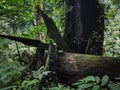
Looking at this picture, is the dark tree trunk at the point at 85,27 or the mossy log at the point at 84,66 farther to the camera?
the dark tree trunk at the point at 85,27

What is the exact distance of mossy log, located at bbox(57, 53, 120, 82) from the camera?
3.55 m

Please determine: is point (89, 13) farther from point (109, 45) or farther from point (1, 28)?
point (1, 28)

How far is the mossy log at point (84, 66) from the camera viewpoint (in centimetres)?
355

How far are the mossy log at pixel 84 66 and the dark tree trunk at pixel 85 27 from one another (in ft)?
4.13

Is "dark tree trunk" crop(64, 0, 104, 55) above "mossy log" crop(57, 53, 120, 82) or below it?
above

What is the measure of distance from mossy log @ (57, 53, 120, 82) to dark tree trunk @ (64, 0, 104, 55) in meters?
1.26

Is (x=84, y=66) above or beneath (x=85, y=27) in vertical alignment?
beneath

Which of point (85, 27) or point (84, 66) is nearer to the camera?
point (84, 66)

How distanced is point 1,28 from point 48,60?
2894mm

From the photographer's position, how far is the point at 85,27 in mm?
5086

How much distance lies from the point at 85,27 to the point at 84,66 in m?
1.65

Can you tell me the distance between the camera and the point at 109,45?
19.0 feet

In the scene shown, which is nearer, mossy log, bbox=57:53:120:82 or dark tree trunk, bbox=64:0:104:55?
mossy log, bbox=57:53:120:82

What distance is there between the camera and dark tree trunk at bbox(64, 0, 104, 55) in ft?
16.5
